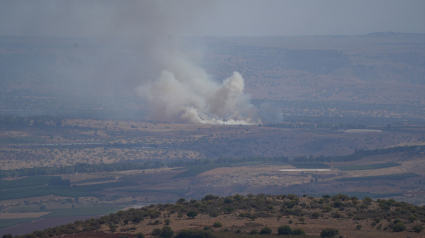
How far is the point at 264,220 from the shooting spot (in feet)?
165

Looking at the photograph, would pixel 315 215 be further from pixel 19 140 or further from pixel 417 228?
pixel 19 140

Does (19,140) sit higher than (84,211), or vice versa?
(19,140)

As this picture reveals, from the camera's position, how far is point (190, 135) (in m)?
176

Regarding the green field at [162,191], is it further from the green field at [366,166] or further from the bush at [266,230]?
the bush at [266,230]

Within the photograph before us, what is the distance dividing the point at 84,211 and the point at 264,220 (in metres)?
63.0

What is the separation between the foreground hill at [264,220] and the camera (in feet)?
150

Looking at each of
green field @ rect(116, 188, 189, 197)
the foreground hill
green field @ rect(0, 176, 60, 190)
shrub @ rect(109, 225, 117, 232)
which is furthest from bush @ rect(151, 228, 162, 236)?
green field @ rect(0, 176, 60, 190)

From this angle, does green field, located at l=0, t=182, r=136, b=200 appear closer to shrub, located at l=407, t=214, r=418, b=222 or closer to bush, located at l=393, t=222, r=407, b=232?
shrub, located at l=407, t=214, r=418, b=222

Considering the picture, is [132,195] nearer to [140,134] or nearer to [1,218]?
[1,218]

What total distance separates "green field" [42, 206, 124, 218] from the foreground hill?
159ft

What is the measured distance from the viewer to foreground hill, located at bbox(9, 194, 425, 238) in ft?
150

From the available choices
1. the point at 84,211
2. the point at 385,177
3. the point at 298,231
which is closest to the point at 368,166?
the point at 385,177

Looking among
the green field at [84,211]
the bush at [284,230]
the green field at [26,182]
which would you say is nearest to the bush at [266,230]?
the bush at [284,230]

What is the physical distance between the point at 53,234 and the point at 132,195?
224 ft
